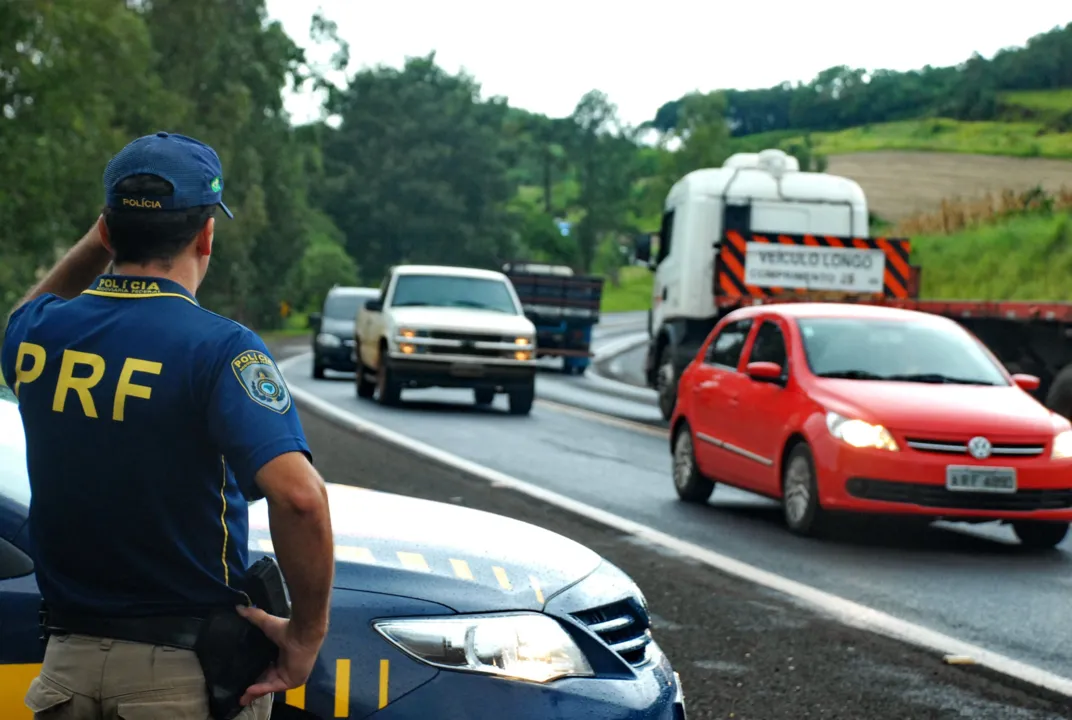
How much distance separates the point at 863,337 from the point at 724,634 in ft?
16.4

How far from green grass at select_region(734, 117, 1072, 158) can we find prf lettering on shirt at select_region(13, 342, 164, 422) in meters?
57.5

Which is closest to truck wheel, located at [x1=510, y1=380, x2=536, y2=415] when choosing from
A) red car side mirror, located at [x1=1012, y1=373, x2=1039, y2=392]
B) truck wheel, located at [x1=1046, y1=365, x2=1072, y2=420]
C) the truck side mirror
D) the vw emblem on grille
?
the truck side mirror

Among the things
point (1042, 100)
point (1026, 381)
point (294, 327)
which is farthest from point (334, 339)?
point (294, 327)

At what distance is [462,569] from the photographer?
385 cm

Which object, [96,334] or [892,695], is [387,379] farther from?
[96,334]

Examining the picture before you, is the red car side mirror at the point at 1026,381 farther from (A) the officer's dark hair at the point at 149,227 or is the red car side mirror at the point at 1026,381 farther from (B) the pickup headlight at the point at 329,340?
(B) the pickup headlight at the point at 329,340

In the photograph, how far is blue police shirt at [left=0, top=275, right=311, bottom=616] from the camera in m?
2.72

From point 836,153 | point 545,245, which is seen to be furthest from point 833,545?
point 545,245

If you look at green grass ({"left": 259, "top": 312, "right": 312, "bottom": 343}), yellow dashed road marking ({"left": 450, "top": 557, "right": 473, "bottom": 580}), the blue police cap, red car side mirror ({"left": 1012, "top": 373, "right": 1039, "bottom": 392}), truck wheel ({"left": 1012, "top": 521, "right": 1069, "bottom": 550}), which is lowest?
green grass ({"left": 259, "top": 312, "right": 312, "bottom": 343})

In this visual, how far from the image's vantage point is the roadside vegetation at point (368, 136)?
40.2 metres

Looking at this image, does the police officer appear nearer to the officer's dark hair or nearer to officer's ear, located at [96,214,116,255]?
the officer's dark hair

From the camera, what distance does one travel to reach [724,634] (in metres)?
7.85

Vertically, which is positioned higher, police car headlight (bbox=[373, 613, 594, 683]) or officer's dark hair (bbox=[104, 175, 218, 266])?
officer's dark hair (bbox=[104, 175, 218, 266])

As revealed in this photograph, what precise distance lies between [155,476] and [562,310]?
39.0 meters
